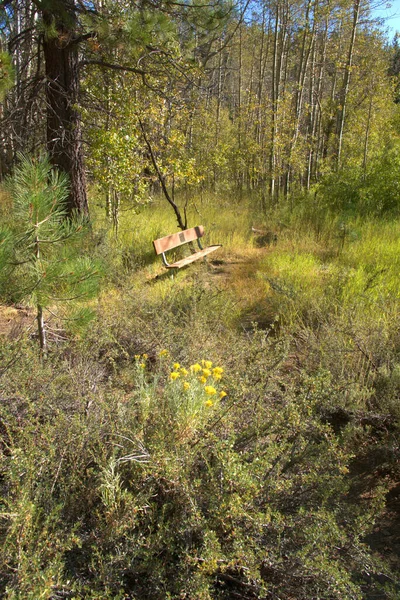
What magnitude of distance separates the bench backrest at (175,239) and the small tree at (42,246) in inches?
102

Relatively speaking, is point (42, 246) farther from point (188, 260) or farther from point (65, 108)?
point (65, 108)

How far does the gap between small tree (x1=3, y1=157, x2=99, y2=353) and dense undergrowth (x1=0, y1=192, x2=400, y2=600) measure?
414mm

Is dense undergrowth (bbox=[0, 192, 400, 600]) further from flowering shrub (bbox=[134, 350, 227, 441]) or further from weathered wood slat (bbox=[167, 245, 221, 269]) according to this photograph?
weathered wood slat (bbox=[167, 245, 221, 269])

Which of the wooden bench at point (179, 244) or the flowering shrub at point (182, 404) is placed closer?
the flowering shrub at point (182, 404)

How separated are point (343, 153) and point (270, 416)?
13813mm

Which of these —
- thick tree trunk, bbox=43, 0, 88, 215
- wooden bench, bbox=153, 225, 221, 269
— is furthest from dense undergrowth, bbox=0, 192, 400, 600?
thick tree trunk, bbox=43, 0, 88, 215

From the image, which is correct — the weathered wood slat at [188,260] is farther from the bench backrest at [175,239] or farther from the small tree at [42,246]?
the small tree at [42,246]

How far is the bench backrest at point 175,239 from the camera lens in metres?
5.45

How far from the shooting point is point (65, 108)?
17.3 feet

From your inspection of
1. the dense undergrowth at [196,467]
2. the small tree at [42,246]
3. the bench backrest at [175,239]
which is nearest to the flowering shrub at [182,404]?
the dense undergrowth at [196,467]

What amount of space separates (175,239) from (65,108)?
218 cm

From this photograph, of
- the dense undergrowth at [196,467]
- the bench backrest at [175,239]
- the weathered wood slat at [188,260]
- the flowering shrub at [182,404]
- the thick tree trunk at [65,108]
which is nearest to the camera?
the dense undergrowth at [196,467]

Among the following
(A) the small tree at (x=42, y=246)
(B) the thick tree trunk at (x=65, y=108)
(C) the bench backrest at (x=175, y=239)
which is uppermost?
(B) the thick tree trunk at (x=65, y=108)

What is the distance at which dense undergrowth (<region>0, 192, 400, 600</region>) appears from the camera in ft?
4.98
